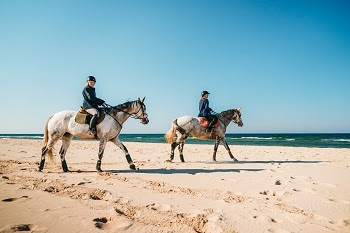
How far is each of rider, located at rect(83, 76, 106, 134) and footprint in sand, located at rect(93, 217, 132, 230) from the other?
4.75m

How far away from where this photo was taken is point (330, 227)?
3.29 metres

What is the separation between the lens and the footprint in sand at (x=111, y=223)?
3068 mm

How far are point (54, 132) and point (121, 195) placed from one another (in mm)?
4420

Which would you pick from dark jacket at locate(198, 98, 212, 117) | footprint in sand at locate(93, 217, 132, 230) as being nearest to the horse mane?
dark jacket at locate(198, 98, 212, 117)

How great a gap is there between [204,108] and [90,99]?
5.37m

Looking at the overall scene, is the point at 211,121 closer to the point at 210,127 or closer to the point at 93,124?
the point at 210,127

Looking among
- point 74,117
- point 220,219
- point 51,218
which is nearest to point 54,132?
point 74,117

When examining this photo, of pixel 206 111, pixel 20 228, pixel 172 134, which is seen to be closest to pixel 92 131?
pixel 172 134

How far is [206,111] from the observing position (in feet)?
36.2

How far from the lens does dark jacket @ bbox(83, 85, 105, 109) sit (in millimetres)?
7672

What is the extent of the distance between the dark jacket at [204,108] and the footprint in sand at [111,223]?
26.9 ft

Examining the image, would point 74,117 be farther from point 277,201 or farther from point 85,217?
point 277,201

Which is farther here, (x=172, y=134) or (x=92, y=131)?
(x=172, y=134)

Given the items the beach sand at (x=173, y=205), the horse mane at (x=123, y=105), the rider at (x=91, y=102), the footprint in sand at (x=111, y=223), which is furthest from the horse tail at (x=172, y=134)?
the footprint in sand at (x=111, y=223)
